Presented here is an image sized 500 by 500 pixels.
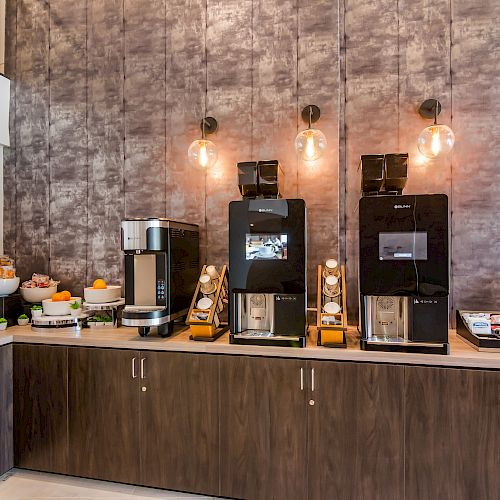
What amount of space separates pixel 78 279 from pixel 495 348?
285cm

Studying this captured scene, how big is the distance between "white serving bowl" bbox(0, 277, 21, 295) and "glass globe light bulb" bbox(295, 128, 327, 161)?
2265 millimetres

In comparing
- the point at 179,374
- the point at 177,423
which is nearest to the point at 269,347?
the point at 179,374

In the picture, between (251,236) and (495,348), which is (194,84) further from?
(495,348)

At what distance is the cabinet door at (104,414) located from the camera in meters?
2.49

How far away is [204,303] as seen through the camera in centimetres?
249

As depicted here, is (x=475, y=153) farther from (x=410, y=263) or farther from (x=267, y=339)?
(x=267, y=339)

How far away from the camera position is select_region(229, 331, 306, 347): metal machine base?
2289 mm

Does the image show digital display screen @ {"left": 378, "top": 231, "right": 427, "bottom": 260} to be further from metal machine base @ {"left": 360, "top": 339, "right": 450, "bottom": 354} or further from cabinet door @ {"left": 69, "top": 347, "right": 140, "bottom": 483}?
cabinet door @ {"left": 69, "top": 347, "right": 140, "bottom": 483}

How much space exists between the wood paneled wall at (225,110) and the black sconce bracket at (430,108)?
6cm

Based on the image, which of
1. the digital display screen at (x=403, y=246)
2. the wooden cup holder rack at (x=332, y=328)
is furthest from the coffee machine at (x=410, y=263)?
the wooden cup holder rack at (x=332, y=328)

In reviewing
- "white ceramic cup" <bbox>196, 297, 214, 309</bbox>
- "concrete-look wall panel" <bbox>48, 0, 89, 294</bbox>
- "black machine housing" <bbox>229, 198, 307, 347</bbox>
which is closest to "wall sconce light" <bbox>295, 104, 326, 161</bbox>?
"black machine housing" <bbox>229, 198, 307, 347</bbox>

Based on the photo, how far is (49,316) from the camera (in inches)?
112

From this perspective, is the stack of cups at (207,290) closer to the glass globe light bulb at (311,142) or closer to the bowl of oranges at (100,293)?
the bowl of oranges at (100,293)

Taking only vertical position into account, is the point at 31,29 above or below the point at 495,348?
above
